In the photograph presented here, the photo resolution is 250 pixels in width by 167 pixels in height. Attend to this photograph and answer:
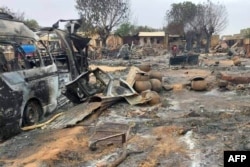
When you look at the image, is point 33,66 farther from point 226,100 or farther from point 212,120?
point 226,100

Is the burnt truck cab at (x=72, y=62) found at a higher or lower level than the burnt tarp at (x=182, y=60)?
higher

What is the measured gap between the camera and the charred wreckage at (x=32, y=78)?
7.33 metres

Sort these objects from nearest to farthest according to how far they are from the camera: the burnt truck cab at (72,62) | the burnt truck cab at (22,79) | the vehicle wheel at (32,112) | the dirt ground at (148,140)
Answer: the dirt ground at (148,140)
the burnt truck cab at (22,79)
the vehicle wheel at (32,112)
the burnt truck cab at (72,62)

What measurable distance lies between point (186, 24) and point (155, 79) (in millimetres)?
47989

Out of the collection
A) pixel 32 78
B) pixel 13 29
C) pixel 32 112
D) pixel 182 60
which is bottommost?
pixel 182 60

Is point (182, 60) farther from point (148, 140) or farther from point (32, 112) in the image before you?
point (148, 140)

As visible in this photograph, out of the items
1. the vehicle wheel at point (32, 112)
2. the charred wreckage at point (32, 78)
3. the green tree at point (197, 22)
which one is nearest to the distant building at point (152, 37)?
the green tree at point (197, 22)

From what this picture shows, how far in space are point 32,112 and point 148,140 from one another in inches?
112

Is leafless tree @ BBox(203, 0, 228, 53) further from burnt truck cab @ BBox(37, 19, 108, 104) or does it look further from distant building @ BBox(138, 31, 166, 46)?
burnt truck cab @ BBox(37, 19, 108, 104)

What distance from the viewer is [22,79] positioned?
7840mm

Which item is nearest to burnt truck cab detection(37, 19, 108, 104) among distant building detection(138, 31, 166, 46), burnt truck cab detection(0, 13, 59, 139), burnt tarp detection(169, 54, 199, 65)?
burnt truck cab detection(0, 13, 59, 139)

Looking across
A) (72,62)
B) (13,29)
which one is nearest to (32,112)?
(13,29)

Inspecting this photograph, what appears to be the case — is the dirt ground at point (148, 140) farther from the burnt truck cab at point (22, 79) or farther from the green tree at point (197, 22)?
the green tree at point (197, 22)

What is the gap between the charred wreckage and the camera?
733cm
